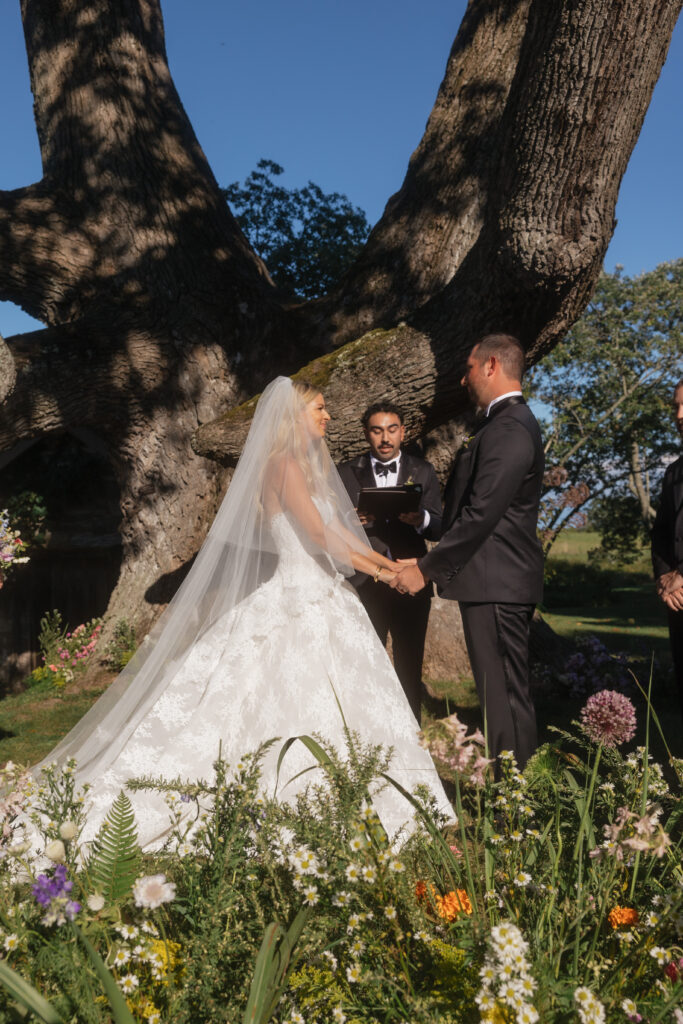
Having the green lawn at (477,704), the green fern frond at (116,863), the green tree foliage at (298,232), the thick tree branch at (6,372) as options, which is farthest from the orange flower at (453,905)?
the green tree foliage at (298,232)

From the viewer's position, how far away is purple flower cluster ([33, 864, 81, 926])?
167cm

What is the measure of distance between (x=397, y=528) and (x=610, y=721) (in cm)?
349

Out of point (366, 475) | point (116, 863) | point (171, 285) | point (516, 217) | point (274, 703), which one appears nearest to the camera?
point (116, 863)

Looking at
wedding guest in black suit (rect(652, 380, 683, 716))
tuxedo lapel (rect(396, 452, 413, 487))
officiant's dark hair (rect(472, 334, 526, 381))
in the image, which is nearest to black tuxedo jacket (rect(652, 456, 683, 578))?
wedding guest in black suit (rect(652, 380, 683, 716))

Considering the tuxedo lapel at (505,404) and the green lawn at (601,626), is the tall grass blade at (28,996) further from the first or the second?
the tuxedo lapel at (505,404)

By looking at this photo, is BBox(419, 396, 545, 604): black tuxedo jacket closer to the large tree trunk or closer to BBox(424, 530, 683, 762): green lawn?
BBox(424, 530, 683, 762): green lawn

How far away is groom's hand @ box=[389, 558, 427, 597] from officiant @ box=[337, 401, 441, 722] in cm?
103

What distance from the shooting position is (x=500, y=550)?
14.1ft

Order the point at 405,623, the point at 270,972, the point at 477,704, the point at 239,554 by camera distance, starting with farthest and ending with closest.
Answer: the point at 477,704 < the point at 405,623 < the point at 239,554 < the point at 270,972

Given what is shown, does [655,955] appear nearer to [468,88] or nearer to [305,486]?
[305,486]

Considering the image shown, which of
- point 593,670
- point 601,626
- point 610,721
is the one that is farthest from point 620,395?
point 610,721

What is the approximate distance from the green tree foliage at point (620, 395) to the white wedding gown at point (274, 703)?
20.3 metres

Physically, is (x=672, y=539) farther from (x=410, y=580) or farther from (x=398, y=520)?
(x=398, y=520)

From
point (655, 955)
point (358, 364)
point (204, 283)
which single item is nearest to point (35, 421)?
point (204, 283)
